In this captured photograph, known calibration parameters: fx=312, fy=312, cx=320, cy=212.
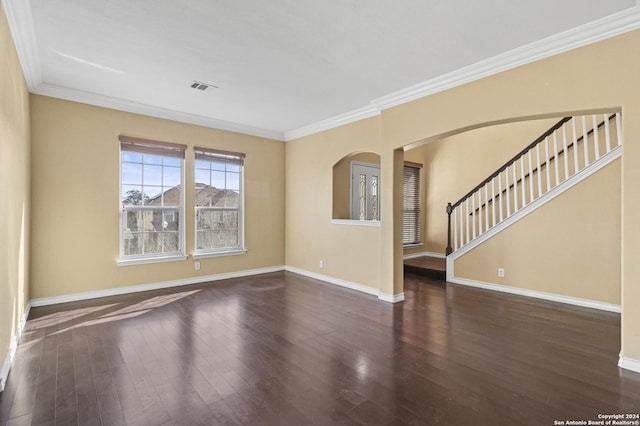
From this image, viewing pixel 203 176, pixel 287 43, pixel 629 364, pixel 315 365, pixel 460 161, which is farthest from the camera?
pixel 460 161

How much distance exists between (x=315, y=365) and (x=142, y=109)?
4.45 meters

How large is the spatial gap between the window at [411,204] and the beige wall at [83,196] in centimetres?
468

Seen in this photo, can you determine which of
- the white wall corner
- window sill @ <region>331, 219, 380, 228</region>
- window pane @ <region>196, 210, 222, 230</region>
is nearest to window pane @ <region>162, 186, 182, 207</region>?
window pane @ <region>196, 210, 222, 230</region>

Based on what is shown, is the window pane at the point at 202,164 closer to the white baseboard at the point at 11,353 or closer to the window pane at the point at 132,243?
the window pane at the point at 132,243

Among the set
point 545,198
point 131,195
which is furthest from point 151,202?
point 545,198

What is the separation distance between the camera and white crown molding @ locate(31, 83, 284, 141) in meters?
4.05

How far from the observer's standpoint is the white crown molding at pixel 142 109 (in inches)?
160

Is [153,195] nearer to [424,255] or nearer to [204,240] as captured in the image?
[204,240]

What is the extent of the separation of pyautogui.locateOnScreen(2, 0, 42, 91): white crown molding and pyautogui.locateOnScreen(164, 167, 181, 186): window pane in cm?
187

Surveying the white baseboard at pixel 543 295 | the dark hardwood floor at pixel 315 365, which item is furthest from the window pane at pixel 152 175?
the white baseboard at pixel 543 295

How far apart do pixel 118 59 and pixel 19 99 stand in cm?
101

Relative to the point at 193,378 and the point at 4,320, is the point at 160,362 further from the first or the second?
the point at 4,320

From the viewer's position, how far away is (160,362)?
104 inches

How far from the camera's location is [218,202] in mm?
5699
